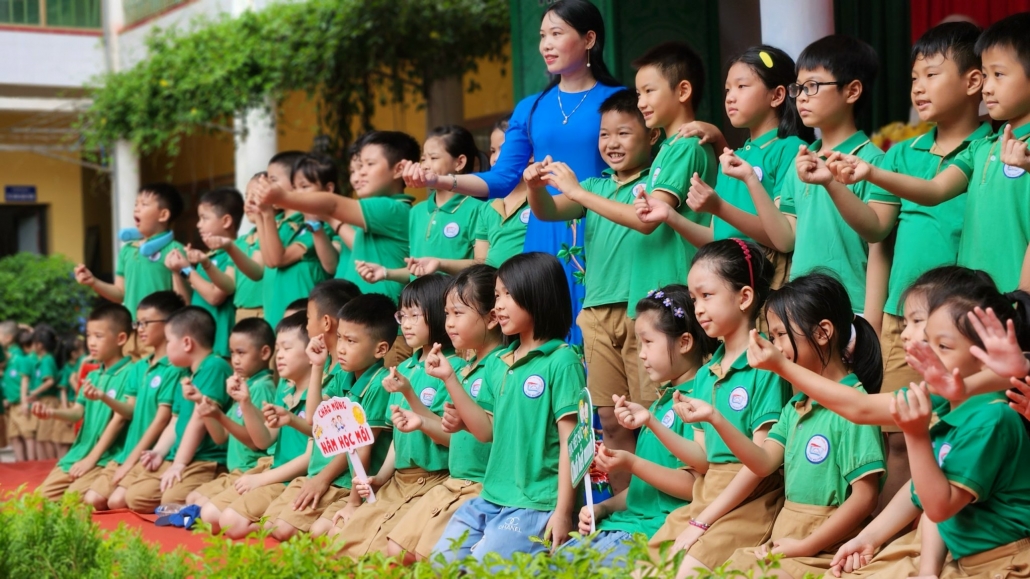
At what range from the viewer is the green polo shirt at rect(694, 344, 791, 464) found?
10.4ft

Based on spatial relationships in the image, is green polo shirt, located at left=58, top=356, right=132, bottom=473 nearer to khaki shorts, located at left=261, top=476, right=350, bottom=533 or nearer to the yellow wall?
khaki shorts, located at left=261, top=476, right=350, bottom=533

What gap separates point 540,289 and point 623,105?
71 centimetres

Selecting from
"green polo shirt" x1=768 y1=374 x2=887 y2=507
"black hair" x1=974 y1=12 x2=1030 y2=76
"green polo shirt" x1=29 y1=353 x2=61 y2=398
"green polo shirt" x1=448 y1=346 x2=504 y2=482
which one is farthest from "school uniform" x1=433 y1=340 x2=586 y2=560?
"green polo shirt" x1=29 y1=353 x2=61 y2=398

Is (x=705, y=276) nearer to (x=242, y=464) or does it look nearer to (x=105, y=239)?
(x=242, y=464)

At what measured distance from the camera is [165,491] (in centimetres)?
525

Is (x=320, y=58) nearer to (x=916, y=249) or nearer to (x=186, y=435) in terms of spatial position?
(x=186, y=435)

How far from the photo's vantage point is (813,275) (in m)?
2.96

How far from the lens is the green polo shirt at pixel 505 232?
456cm

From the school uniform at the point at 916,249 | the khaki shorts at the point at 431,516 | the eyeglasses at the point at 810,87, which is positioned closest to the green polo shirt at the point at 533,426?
the khaki shorts at the point at 431,516

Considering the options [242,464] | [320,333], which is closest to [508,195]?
[320,333]

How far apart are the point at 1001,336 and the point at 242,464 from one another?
3574 millimetres

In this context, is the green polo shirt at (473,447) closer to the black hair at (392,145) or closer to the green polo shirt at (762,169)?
the green polo shirt at (762,169)

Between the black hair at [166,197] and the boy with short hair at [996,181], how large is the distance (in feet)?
13.9

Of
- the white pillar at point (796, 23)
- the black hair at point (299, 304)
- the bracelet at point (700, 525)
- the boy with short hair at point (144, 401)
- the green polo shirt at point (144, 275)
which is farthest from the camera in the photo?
the green polo shirt at point (144, 275)
